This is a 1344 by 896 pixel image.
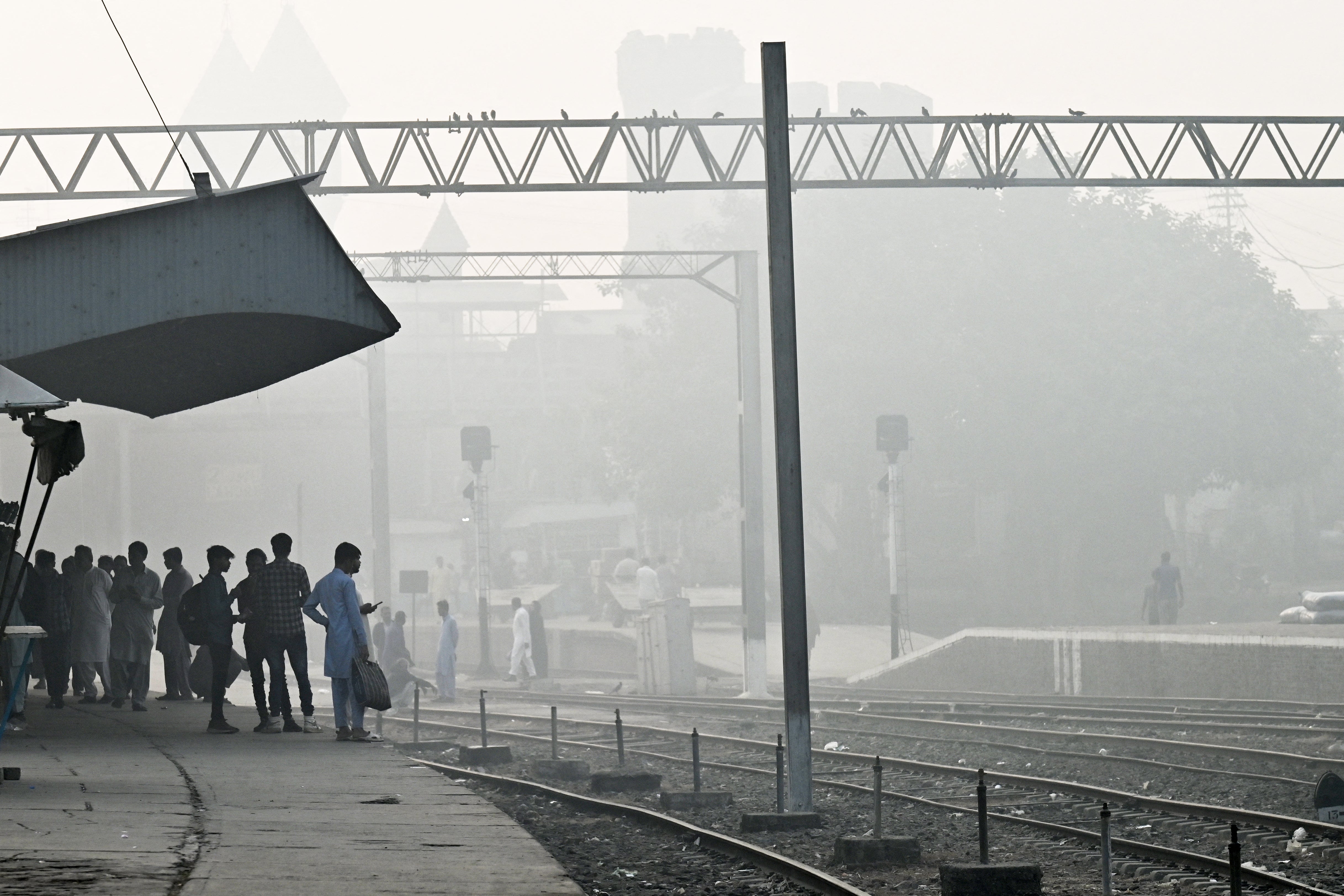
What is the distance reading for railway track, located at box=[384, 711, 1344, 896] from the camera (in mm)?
10672

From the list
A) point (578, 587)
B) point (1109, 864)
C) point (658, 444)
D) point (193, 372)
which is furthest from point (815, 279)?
point (1109, 864)

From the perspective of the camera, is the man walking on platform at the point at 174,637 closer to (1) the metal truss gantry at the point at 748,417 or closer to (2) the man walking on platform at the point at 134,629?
(2) the man walking on platform at the point at 134,629

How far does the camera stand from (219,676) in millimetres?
14883

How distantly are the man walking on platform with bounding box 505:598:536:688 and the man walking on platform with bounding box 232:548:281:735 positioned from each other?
1592 centimetres

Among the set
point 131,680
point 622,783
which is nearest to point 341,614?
point 622,783

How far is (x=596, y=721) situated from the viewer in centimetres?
2242

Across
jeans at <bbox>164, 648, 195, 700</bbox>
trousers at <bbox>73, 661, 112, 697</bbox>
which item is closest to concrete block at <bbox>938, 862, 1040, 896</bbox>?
trousers at <bbox>73, 661, 112, 697</bbox>

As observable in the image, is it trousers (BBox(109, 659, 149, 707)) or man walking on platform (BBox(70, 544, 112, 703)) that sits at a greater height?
man walking on platform (BBox(70, 544, 112, 703))

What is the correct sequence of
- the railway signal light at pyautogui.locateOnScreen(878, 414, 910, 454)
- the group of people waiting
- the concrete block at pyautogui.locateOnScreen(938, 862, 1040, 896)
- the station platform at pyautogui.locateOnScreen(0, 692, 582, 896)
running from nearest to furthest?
1. the station platform at pyautogui.locateOnScreen(0, 692, 582, 896)
2. the concrete block at pyautogui.locateOnScreen(938, 862, 1040, 896)
3. the group of people waiting
4. the railway signal light at pyautogui.locateOnScreen(878, 414, 910, 454)

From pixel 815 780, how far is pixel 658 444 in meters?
33.3

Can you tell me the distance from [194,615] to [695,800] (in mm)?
4710

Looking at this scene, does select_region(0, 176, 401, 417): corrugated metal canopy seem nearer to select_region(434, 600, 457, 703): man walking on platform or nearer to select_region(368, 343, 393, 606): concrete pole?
select_region(434, 600, 457, 703): man walking on platform

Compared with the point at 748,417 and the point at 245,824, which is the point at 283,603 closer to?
the point at 245,824

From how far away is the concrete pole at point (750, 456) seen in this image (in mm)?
29094
